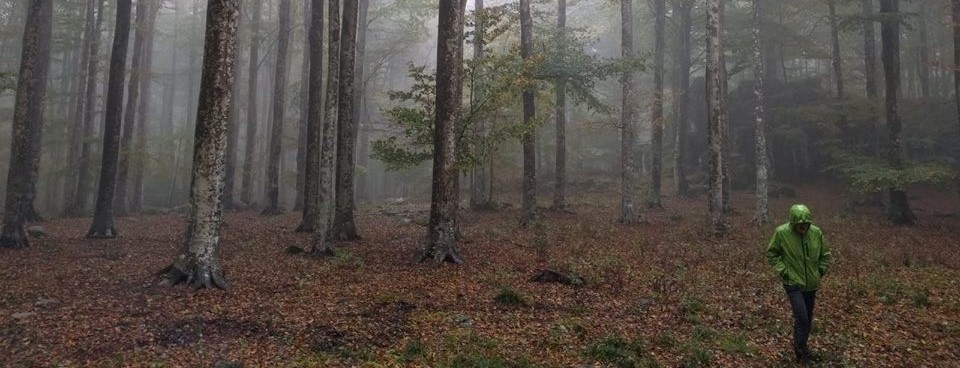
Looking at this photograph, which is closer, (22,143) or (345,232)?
(22,143)

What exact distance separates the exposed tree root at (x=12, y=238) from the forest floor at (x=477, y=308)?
0.60 metres

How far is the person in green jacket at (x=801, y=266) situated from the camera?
6.50m

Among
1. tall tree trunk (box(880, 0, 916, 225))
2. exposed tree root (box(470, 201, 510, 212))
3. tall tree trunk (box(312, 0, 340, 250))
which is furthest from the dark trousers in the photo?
exposed tree root (box(470, 201, 510, 212))

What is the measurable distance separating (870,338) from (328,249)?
1056cm

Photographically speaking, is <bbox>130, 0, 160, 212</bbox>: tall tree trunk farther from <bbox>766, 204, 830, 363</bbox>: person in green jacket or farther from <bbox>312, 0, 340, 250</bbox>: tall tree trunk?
<bbox>766, 204, 830, 363</bbox>: person in green jacket

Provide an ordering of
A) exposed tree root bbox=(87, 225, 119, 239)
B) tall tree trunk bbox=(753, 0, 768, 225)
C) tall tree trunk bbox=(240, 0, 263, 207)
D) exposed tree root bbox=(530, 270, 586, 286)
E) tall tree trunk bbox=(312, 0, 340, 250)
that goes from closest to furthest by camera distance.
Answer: exposed tree root bbox=(530, 270, 586, 286), tall tree trunk bbox=(312, 0, 340, 250), exposed tree root bbox=(87, 225, 119, 239), tall tree trunk bbox=(753, 0, 768, 225), tall tree trunk bbox=(240, 0, 263, 207)

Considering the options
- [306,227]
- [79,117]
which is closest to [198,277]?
[306,227]

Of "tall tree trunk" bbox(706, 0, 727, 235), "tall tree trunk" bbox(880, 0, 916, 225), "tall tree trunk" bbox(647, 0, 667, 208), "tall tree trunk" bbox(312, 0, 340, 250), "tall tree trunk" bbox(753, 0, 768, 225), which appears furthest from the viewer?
"tall tree trunk" bbox(647, 0, 667, 208)

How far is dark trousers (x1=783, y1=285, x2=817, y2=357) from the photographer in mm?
6496

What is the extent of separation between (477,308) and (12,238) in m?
13.2

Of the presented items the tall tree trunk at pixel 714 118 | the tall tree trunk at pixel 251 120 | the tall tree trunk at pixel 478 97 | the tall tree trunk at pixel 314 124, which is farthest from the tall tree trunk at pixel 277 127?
the tall tree trunk at pixel 714 118

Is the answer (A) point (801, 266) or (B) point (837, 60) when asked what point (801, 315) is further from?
(B) point (837, 60)

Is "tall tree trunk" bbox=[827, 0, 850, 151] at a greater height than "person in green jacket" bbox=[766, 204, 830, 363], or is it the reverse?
"tall tree trunk" bbox=[827, 0, 850, 151]

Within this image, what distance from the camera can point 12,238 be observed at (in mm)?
13805
